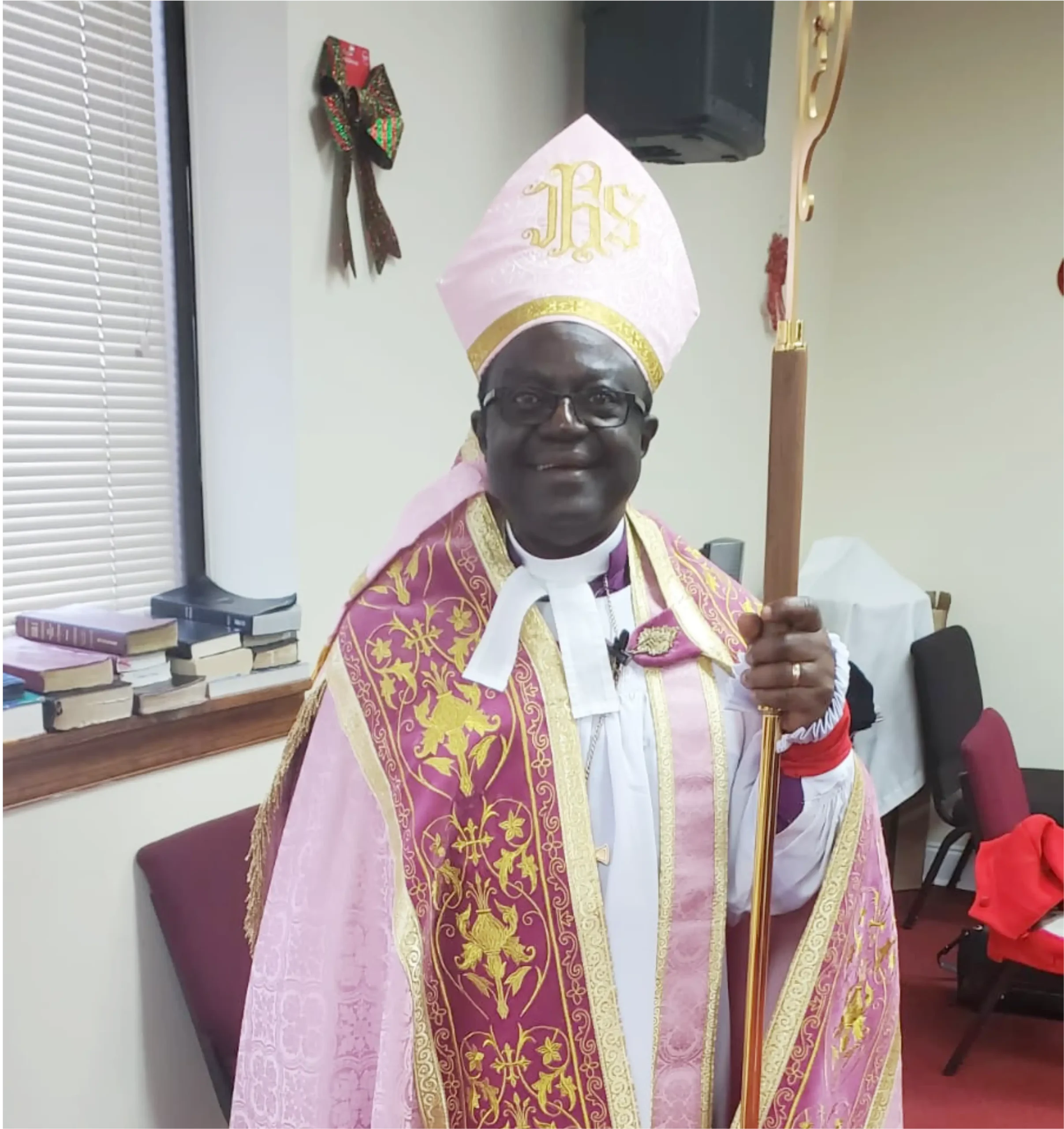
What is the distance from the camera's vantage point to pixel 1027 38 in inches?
137

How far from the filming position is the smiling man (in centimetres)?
105

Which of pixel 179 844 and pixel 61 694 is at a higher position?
pixel 61 694

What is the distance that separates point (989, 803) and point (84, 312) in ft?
7.10

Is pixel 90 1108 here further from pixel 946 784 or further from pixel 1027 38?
pixel 1027 38

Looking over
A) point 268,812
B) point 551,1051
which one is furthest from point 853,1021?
point 268,812

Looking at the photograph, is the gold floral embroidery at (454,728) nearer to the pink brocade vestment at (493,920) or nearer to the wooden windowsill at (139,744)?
the pink brocade vestment at (493,920)

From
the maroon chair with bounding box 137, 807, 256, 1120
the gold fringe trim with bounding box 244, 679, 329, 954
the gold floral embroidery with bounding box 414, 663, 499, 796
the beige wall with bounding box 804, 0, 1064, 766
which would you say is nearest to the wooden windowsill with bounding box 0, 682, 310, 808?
the maroon chair with bounding box 137, 807, 256, 1120

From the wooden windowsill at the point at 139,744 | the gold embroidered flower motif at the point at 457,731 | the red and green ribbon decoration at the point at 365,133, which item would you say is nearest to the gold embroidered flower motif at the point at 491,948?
the gold embroidered flower motif at the point at 457,731

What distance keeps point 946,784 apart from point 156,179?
2.59 metres

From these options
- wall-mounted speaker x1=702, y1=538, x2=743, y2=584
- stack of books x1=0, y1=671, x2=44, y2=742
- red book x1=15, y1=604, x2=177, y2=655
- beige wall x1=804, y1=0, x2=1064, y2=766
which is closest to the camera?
stack of books x1=0, y1=671, x2=44, y2=742

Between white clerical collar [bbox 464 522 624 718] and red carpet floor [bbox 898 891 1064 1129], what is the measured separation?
1826 mm

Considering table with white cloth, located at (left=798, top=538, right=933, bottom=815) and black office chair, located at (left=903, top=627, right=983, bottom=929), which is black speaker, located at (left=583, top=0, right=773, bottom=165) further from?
black office chair, located at (left=903, top=627, right=983, bottom=929)

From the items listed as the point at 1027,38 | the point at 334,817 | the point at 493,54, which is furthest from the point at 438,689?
the point at 1027,38

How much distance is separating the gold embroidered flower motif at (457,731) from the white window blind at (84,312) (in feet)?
2.91
